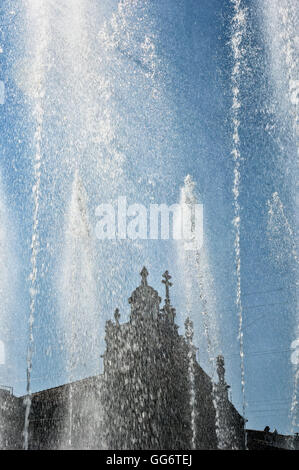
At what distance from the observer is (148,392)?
19.4m

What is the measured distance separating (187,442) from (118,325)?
566 cm

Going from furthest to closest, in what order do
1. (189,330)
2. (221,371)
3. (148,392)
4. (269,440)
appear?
1. (269,440)
2. (221,371)
3. (189,330)
4. (148,392)

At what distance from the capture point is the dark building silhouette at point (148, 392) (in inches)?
752

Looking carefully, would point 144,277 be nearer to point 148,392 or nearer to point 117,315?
point 117,315

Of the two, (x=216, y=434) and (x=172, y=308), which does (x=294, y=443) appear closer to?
(x=216, y=434)

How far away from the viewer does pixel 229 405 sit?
27.4m

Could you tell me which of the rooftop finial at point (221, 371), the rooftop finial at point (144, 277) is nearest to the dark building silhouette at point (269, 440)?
the rooftop finial at point (221, 371)

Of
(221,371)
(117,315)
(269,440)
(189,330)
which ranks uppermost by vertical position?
(117,315)

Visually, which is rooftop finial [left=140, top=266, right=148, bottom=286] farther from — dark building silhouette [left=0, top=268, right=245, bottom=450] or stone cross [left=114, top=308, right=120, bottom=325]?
stone cross [left=114, top=308, right=120, bottom=325]

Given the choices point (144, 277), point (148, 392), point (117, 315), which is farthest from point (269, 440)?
point (144, 277)

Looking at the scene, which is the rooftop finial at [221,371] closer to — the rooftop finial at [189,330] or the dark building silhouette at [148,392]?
the dark building silhouette at [148,392]

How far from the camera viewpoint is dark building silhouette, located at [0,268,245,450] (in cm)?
1911

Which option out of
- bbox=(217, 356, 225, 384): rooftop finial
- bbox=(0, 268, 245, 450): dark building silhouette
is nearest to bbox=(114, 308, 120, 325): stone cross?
bbox=(0, 268, 245, 450): dark building silhouette
